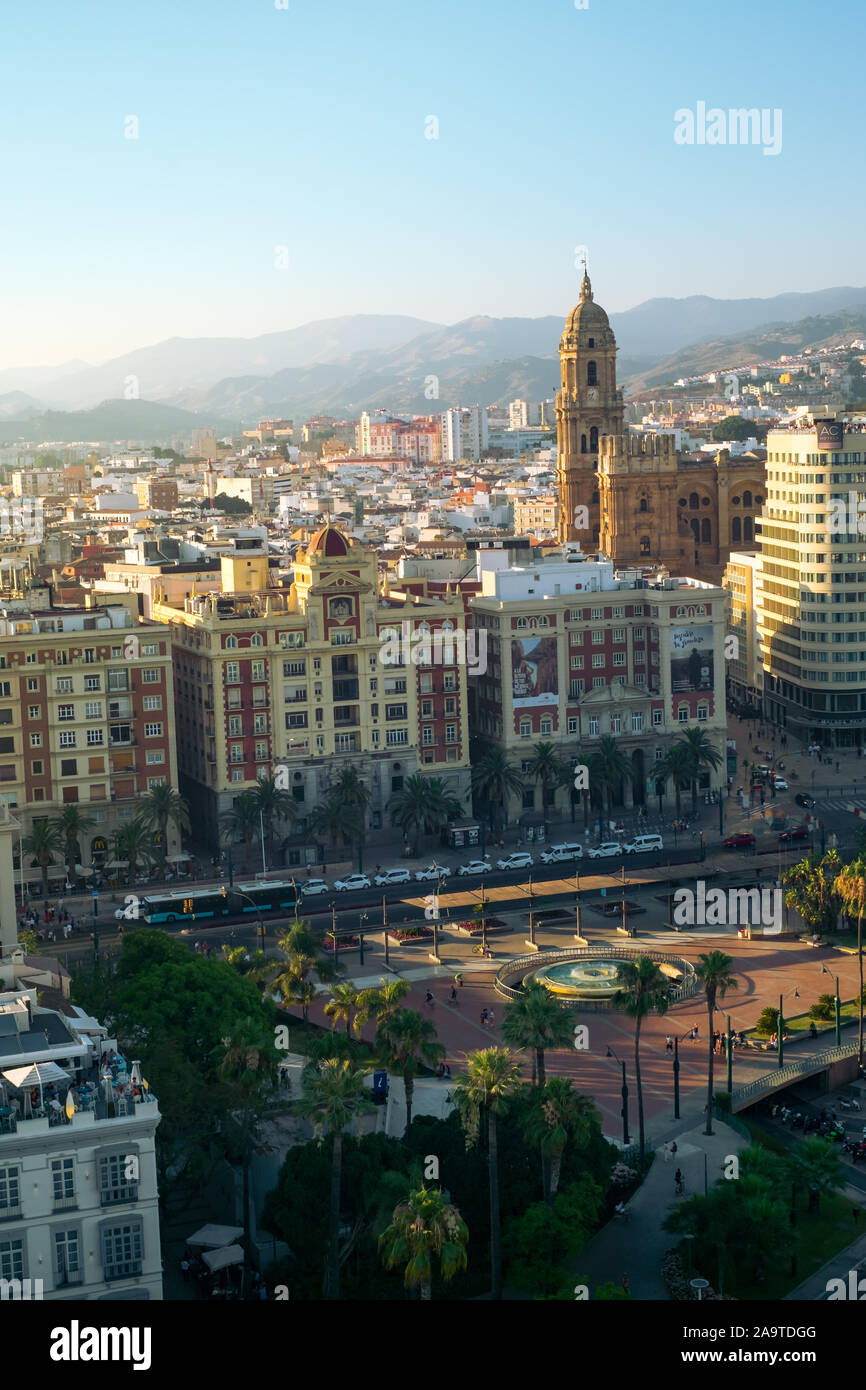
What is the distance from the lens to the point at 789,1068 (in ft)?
240

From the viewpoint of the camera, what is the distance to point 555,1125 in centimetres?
5438

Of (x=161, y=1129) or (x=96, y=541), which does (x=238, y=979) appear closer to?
(x=161, y=1129)

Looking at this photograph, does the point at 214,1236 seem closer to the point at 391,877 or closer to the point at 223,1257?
the point at 223,1257

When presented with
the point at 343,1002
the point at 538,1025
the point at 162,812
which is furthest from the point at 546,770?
the point at 538,1025

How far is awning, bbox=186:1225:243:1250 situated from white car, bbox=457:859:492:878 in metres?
47.6

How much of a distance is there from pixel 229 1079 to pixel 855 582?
84322mm

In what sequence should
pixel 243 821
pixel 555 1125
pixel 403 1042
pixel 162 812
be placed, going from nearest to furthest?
pixel 555 1125 < pixel 403 1042 < pixel 162 812 < pixel 243 821

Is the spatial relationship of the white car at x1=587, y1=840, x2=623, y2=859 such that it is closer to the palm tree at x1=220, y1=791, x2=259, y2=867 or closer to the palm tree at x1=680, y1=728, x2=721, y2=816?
the palm tree at x1=680, y1=728, x2=721, y2=816

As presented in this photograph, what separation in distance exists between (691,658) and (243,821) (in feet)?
108

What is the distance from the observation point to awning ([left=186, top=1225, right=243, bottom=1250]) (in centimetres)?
5528

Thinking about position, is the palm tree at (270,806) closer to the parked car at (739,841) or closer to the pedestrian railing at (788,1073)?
the parked car at (739,841)

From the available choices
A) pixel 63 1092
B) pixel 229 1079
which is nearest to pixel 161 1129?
pixel 229 1079

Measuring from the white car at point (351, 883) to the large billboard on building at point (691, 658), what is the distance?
28.0m

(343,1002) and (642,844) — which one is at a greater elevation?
(343,1002)
